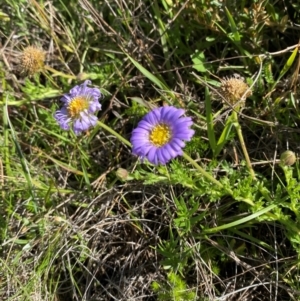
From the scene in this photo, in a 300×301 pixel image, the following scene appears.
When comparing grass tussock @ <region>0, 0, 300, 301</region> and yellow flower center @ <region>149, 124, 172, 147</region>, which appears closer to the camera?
yellow flower center @ <region>149, 124, 172, 147</region>

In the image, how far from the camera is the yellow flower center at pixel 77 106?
1.74 metres

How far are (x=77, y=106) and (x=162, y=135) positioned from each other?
33 cm

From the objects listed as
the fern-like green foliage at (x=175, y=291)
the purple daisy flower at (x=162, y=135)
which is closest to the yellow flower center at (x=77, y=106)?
the purple daisy flower at (x=162, y=135)

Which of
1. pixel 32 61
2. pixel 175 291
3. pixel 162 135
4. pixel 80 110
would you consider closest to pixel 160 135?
pixel 162 135

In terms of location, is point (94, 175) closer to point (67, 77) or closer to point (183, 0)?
point (67, 77)

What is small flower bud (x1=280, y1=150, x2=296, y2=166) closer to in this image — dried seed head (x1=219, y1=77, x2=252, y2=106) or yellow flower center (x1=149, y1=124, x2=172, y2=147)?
dried seed head (x1=219, y1=77, x2=252, y2=106)

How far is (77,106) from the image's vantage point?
175 centimetres

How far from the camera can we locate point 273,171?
5.90ft

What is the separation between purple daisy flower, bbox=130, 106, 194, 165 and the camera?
4.84ft

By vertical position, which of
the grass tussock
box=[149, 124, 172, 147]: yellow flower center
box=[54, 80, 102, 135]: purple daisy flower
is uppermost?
box=[54, 80, 102, 135]: purple daisy flower

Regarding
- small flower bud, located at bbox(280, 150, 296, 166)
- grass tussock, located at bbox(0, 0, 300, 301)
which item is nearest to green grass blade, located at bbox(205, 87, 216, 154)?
grass tussock, located at bbox(0, 0, 300, 301)

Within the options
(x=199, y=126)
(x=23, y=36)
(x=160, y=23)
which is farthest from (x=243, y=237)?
(x=23, y=36)

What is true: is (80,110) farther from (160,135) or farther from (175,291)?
(175,291)

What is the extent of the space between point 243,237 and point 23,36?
4.16 ft
